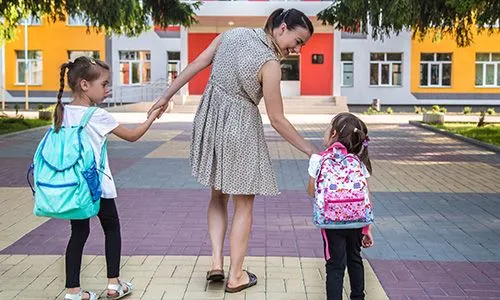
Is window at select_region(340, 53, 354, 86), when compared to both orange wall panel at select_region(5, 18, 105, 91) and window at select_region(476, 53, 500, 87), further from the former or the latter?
orange wall panel at select_region(5, 18, 105, 91)

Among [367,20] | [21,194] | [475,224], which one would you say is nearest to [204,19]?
[367,20]

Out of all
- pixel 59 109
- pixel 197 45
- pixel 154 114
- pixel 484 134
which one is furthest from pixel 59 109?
pixel 197 45

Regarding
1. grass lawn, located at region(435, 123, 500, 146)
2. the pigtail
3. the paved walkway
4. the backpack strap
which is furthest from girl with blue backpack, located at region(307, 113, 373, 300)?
grass lawn, located at region(435, 123, 500, 146)

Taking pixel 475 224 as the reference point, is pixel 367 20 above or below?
above

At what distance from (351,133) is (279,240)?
2.54 meters

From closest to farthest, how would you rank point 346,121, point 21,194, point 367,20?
point 346,121 → point 21,194 → point 367,20

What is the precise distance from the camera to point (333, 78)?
117ft

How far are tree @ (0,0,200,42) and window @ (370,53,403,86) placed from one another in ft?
72.8

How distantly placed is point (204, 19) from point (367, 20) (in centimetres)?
1784

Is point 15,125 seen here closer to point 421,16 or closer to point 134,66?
point 421,16

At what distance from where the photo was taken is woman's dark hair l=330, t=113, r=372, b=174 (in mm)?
4066

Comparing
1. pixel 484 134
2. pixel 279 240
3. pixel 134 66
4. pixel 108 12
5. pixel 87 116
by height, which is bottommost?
pixel 279 240

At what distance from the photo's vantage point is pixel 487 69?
138ft

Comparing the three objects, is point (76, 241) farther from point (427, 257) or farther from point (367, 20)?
point (367, 20)
